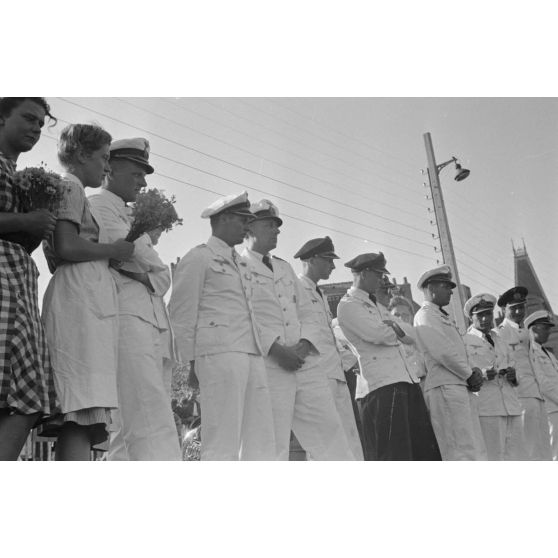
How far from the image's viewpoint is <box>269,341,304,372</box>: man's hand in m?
5.48

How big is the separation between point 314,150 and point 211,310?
1.61m

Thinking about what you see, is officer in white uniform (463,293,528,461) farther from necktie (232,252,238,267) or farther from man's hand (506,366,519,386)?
necktie (232,252,238,267)

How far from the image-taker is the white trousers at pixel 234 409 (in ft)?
15.9

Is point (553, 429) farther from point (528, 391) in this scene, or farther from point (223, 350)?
point (223, 350)

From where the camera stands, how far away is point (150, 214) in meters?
4.38

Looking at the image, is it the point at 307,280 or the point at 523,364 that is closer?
the point at 307,280

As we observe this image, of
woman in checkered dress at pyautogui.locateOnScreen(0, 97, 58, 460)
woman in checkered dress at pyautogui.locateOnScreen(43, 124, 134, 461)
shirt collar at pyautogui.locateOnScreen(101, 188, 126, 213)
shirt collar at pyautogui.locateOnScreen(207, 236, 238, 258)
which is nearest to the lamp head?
shirt collar at pyautogui.locateOnScreen(207, 236, 238, 258)

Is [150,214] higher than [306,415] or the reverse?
higher

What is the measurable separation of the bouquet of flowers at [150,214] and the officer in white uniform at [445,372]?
2.74m

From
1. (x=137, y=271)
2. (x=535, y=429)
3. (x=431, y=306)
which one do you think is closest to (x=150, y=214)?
(x=137, y=271)

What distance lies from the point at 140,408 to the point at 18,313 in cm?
91

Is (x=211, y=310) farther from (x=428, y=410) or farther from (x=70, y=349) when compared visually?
(x=428, y=410)

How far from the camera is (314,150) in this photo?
6051mm

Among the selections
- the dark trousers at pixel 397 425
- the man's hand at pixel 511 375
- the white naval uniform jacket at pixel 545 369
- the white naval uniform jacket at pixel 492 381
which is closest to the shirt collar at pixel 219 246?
the dark trousers at pixel 397 425
